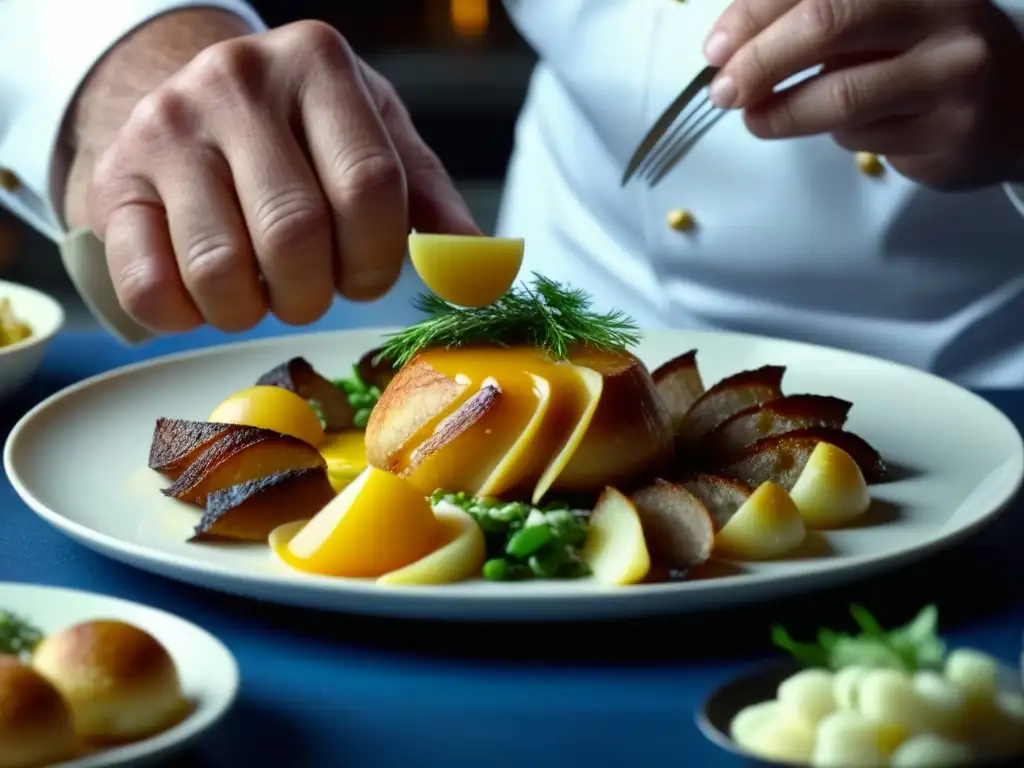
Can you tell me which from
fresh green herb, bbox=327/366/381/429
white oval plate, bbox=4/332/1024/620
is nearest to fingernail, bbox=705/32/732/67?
white oval plate, bbox=4/332/1024/620

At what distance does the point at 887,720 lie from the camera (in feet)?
3.36

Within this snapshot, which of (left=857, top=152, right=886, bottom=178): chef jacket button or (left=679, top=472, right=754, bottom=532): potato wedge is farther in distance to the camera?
(left=857, top=152, right=886, bottom=178): chef jacket button

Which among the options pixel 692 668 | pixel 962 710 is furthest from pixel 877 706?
pixel 692 668

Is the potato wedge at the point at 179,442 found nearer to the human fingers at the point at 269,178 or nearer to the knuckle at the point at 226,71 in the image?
the human fingers at the point at 269,178

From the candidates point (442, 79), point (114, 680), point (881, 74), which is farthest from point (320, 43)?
point (442, 79)

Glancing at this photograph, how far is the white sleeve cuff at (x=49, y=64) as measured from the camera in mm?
2816

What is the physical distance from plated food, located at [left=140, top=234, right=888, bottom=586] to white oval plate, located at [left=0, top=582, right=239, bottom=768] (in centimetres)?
25

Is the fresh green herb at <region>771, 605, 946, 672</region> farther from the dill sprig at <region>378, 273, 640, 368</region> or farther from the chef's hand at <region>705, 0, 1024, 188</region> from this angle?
the chef's hand at <region>705, 0, 1024, 188</region>

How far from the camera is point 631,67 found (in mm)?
3004

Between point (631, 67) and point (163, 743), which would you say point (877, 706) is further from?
point (631, 67)

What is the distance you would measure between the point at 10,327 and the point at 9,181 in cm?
66

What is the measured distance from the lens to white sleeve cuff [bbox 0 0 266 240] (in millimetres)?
2816

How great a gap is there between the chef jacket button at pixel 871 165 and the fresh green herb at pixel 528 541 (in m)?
1.42

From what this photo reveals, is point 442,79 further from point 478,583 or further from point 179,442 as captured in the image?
point 478,583
